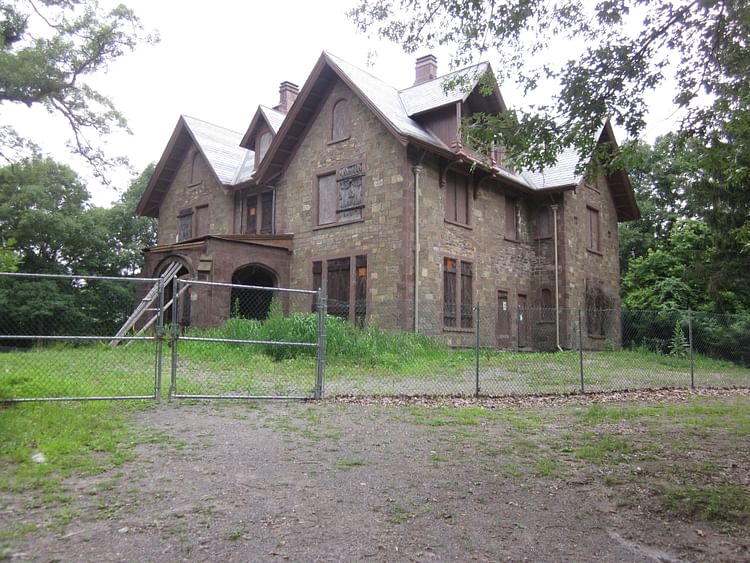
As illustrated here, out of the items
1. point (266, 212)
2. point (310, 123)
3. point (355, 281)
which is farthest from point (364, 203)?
point (266, 212)

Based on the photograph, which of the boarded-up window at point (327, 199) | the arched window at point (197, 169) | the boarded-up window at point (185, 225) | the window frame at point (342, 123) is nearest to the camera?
the window frame at point (342, 123)

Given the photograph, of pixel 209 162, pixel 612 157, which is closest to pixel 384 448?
pixel 612 157

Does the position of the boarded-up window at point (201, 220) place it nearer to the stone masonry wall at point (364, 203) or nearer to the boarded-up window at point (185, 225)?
the boarded-up window at point (185, 225)

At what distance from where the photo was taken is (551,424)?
8.54 m

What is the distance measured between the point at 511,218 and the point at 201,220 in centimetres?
1204

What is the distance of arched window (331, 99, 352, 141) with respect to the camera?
2009 centimetres

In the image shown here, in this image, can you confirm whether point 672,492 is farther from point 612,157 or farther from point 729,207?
point 729,207

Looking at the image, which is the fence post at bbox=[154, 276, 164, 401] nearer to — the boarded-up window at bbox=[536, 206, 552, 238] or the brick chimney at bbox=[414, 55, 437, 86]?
the boarded-up window at bbox=[536, 206, 552, 238]

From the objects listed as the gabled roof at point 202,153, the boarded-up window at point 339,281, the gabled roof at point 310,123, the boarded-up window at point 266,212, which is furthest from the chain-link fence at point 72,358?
the gabled roof at point 202,153

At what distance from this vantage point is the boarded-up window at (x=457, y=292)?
19.2m

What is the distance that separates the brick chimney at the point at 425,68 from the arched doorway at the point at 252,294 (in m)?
9.13

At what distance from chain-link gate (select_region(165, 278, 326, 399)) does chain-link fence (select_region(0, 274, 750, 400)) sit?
4 cm

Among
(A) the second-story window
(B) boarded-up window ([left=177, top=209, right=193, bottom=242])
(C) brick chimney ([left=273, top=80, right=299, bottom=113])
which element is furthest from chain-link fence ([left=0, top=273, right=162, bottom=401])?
(C) brick chimney ([left=273, top=80, right=299, bottom=113])

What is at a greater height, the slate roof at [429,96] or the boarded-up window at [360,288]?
the slate roof at [429,96]
